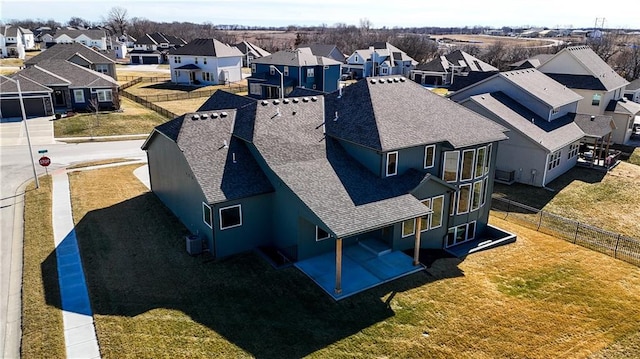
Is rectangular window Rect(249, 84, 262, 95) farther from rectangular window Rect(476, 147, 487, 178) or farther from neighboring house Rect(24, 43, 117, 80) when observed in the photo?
rectangular window Rect(476, 147, 487, 178)

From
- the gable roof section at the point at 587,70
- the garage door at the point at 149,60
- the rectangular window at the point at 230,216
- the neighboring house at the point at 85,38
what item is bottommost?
the rectangular window at the point at 230,216

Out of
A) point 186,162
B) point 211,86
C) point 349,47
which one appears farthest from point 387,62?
point 186,162

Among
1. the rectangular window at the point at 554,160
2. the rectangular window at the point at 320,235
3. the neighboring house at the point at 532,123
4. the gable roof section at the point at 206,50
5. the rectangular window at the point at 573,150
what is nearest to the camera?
the rectangular window at the point at 320,235

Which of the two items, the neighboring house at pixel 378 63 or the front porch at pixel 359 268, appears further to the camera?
the neighboring house at pixel 378 63

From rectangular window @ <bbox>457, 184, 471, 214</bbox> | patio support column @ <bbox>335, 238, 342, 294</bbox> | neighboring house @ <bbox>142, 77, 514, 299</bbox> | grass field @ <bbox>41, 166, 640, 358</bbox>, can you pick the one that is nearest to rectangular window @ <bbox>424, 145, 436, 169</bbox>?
neighboring house @ <bbox>142, 77, 514, 299</bbox>

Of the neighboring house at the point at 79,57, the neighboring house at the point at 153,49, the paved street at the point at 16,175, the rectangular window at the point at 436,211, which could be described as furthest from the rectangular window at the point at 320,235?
the neighboring house at the point at 153,49

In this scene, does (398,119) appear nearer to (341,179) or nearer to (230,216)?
(341,179)

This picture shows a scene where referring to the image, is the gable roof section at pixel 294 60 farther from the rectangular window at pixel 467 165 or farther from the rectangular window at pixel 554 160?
the rectangular window at pixel 467 165
